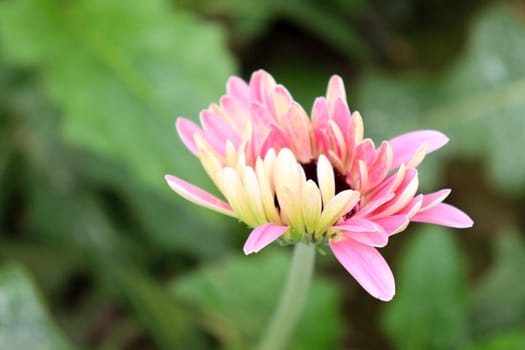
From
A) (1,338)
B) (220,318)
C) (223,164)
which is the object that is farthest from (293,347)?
(223,164)

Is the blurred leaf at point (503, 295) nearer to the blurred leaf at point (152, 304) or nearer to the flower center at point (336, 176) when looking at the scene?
the blurred leaf at point (152, 304)

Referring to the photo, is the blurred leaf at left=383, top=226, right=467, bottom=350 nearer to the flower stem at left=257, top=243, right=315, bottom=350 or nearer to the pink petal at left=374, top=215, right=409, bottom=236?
the flower stem at left=257, top=243, right=315, bottom=350

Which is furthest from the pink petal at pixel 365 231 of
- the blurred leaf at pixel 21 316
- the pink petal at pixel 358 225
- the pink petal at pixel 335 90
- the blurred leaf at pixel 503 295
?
the blurred leaf at pixel 503 295

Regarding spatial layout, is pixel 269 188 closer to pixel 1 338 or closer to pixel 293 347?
pixel 1 338

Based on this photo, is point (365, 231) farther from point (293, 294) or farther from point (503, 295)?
point (503, 295)

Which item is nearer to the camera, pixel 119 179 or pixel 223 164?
pixel 223 164

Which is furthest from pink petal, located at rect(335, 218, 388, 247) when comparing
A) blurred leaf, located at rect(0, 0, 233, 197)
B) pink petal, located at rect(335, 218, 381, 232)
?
blurred leaf, located at rect(0, 0, 233, 197)
